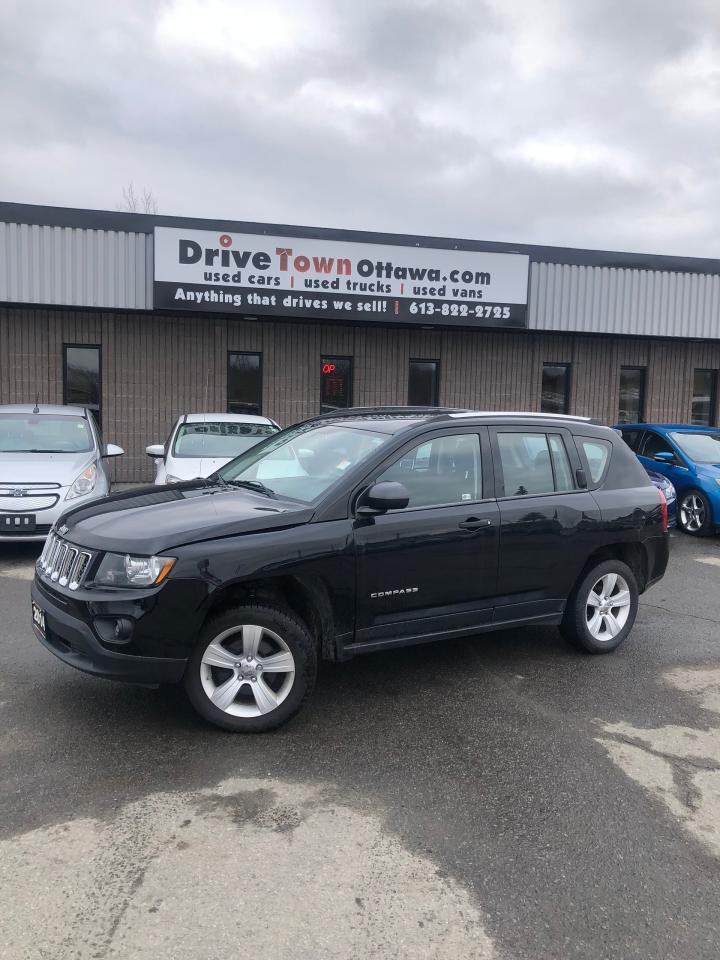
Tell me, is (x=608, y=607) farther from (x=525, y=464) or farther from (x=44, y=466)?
(x=44, y=466)

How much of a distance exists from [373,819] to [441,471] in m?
2.20

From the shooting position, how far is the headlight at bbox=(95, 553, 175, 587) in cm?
384

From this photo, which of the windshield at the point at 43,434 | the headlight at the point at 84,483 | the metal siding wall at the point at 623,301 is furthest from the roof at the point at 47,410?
the metal siding wall at the point at 623,301

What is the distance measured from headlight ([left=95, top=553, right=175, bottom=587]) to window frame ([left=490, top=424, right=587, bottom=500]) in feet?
7.19

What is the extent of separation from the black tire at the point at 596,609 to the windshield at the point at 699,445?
599cm

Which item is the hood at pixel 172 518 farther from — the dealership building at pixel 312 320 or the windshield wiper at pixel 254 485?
the dealership building at pixel 312 320

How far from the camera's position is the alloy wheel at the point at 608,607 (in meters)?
5.51

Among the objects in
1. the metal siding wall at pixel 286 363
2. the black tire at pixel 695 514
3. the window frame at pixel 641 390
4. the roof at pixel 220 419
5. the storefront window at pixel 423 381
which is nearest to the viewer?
the black tire at pixel 695 514

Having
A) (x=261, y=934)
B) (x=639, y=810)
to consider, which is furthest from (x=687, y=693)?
(x=261, y=934)

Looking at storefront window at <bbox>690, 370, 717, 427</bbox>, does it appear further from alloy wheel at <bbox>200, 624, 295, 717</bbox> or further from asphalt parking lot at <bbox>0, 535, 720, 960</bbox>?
alloy wheel at <bbox>200, 624, 295, 717</bbox>

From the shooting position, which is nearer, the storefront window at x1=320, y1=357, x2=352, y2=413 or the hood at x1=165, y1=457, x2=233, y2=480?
the hood at x1=165, y1=457, x2=233, y2=480

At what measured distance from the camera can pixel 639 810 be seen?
3.45 meters

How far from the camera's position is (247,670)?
405 cm

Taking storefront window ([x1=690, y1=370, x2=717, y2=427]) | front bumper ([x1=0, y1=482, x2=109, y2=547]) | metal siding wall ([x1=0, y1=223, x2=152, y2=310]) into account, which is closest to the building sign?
metal siding wall ([x1=0, y1=223, x2=152, y2=310])
